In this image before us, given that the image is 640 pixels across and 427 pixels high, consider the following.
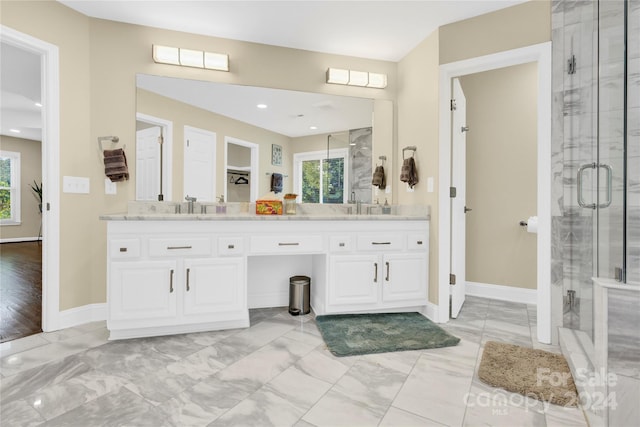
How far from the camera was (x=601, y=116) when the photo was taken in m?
1.93

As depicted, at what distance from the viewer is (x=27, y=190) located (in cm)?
755

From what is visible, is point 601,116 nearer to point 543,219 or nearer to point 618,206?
point 618,206

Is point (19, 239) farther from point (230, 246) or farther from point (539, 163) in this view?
point (539, 163)

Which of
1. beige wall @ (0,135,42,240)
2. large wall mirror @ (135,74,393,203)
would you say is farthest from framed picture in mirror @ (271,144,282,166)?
beige wall @ (0,135,42,240)

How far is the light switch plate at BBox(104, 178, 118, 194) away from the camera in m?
2.66

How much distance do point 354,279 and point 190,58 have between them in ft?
7.68

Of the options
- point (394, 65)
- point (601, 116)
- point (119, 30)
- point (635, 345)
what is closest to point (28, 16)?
point (119, 30)

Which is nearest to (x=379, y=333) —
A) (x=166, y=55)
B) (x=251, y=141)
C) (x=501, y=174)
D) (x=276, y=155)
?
(x=276, y=155)

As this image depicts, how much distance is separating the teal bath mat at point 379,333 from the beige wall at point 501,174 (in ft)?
3.96

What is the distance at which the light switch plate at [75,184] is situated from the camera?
249cm

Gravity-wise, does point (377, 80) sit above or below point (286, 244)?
above

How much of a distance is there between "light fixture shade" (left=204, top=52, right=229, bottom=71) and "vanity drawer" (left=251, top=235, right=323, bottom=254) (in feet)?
5.14

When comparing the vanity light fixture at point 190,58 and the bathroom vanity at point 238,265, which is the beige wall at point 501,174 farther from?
the vanity light fixture at point 190,58

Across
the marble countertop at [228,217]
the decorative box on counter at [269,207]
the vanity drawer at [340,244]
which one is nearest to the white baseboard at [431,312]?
the marble countertop at [228,217]
